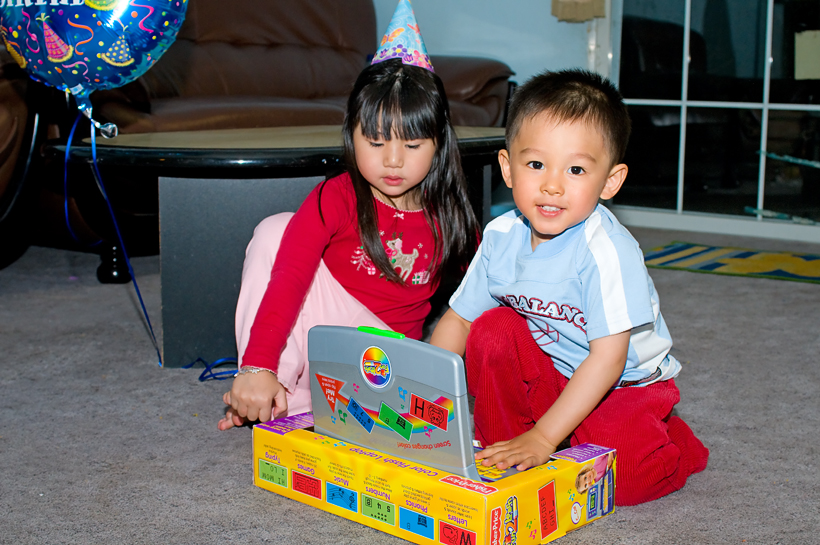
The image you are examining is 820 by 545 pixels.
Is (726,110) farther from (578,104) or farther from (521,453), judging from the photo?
(521,453)

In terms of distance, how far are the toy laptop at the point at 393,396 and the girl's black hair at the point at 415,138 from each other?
0.36 metres

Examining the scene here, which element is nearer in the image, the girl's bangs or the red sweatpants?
the red sweatpants

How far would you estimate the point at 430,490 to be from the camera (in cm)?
82

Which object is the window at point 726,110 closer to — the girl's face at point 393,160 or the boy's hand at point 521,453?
the girl's face at point 393,160

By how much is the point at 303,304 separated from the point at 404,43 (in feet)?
1.44

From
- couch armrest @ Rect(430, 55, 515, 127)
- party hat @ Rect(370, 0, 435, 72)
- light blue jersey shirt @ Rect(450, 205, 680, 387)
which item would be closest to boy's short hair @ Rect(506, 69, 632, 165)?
light blue jersey shirt @ Rect(450, 205, 680, 387)

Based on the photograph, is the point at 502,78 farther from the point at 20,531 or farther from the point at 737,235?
the point at 20,531

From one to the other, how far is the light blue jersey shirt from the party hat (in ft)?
1.11

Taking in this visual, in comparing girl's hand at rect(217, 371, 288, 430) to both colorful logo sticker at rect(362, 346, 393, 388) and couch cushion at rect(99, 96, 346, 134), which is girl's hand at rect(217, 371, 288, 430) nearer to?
colorful logo sticker at rect(362, 346, 393, 388)

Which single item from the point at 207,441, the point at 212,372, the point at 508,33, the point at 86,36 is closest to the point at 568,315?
the point at 207,441

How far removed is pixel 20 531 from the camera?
885 mm

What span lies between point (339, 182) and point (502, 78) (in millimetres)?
1888

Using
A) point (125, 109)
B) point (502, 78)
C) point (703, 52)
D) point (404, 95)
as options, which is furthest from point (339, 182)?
point (703, 52)

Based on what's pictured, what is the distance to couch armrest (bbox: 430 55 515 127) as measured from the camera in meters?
2.92
